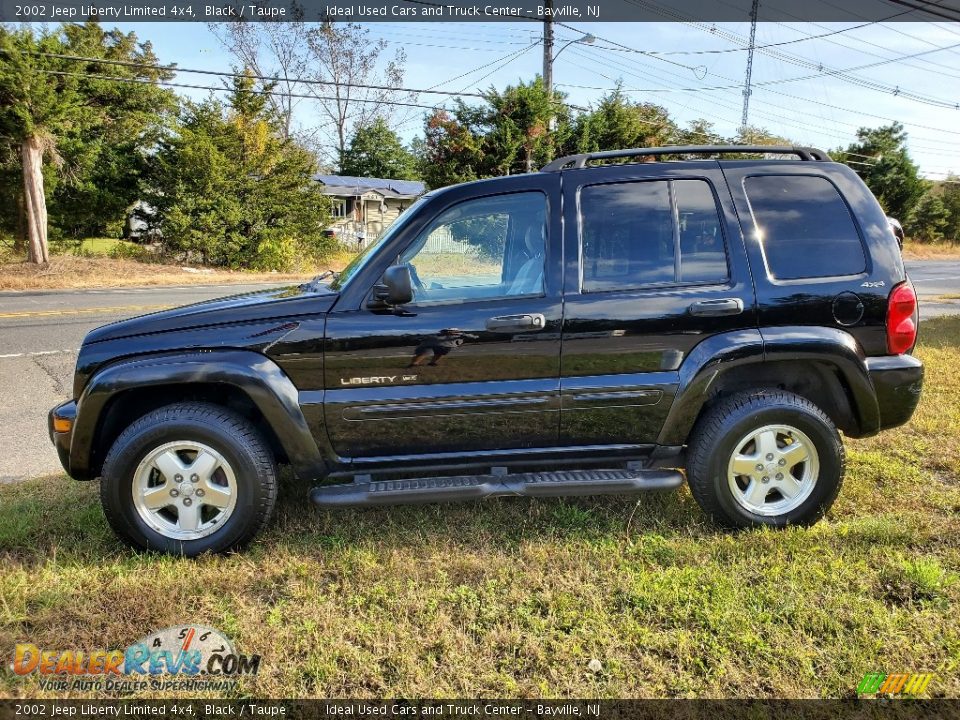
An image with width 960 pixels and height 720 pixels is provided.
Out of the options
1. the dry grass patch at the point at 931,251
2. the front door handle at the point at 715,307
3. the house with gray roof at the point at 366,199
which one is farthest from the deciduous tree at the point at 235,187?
the dry grass patch at the point at 931,251

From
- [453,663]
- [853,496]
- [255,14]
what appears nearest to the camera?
[453,663]

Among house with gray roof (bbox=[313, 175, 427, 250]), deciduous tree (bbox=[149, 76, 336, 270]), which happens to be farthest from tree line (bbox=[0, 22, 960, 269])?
house with gray roof (bbox=[313, 175, 427, 250])

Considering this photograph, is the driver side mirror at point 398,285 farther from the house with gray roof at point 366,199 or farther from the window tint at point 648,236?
the house with gray roof at point 366,199

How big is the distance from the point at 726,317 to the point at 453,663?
83.9 inches

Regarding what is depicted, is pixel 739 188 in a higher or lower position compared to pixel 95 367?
higher

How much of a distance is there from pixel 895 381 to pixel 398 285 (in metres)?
2.62

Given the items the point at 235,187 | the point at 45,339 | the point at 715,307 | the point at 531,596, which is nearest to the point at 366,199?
the point at 235,187

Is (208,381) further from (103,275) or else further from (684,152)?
(103,275)

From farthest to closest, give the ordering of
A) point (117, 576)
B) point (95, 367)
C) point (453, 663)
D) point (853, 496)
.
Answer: point (853, 496) < point (95, 367) < point (117, 576) < point (453, 663)

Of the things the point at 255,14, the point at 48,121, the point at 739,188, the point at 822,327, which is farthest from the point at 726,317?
the point at 255,14

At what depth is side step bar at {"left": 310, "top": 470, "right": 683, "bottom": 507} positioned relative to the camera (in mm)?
3275

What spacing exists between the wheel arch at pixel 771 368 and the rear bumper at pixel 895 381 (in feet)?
0.18

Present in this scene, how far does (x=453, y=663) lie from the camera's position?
8.23 feet

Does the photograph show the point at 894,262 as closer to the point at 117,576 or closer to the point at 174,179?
the point at 117,576
